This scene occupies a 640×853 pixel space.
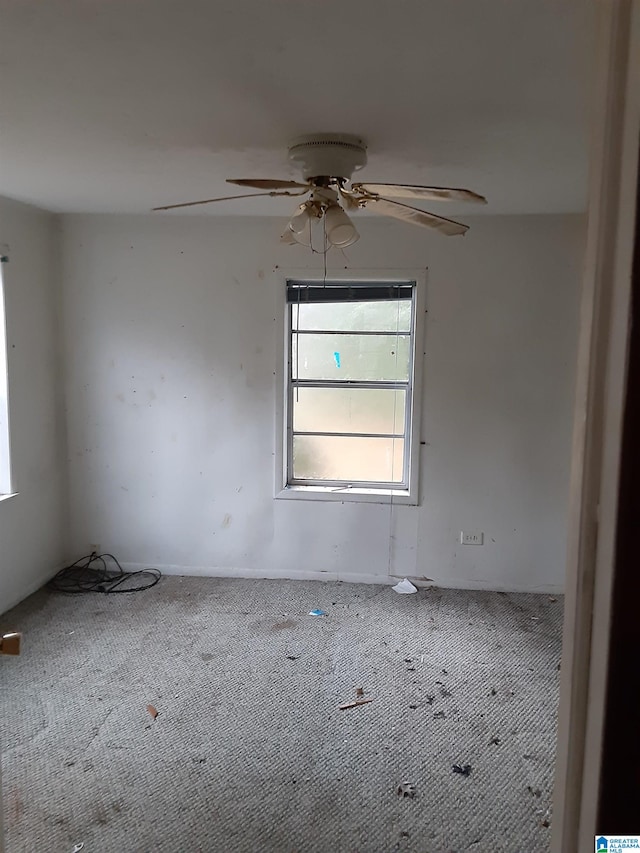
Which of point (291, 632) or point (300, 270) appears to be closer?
point (291, 632)

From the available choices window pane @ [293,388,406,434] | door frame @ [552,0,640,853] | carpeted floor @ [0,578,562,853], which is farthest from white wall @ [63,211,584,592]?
door frame @ [552,0,640,853]

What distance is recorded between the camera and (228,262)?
147 inches

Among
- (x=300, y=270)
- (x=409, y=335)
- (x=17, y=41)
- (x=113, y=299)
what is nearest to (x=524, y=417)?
(x=409, y=335)

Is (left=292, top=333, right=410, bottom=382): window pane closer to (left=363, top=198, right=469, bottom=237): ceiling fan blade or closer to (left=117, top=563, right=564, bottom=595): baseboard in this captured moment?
(left=117, top=563, right=564, bottom=595): baseboard

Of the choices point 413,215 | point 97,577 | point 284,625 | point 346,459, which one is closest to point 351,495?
point 346,459

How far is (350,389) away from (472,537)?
1287 mm

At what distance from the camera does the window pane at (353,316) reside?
378cm

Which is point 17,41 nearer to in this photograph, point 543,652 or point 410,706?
point 410,706

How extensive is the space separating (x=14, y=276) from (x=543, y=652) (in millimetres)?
3726

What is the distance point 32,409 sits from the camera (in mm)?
3643

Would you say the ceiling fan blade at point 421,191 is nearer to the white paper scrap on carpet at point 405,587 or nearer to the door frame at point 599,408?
the door frame at point 599,408

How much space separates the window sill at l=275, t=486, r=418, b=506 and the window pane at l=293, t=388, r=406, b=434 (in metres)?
0.41

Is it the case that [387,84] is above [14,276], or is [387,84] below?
above

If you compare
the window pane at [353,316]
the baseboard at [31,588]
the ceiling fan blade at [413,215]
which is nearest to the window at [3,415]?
the baseboard at [31,588]
